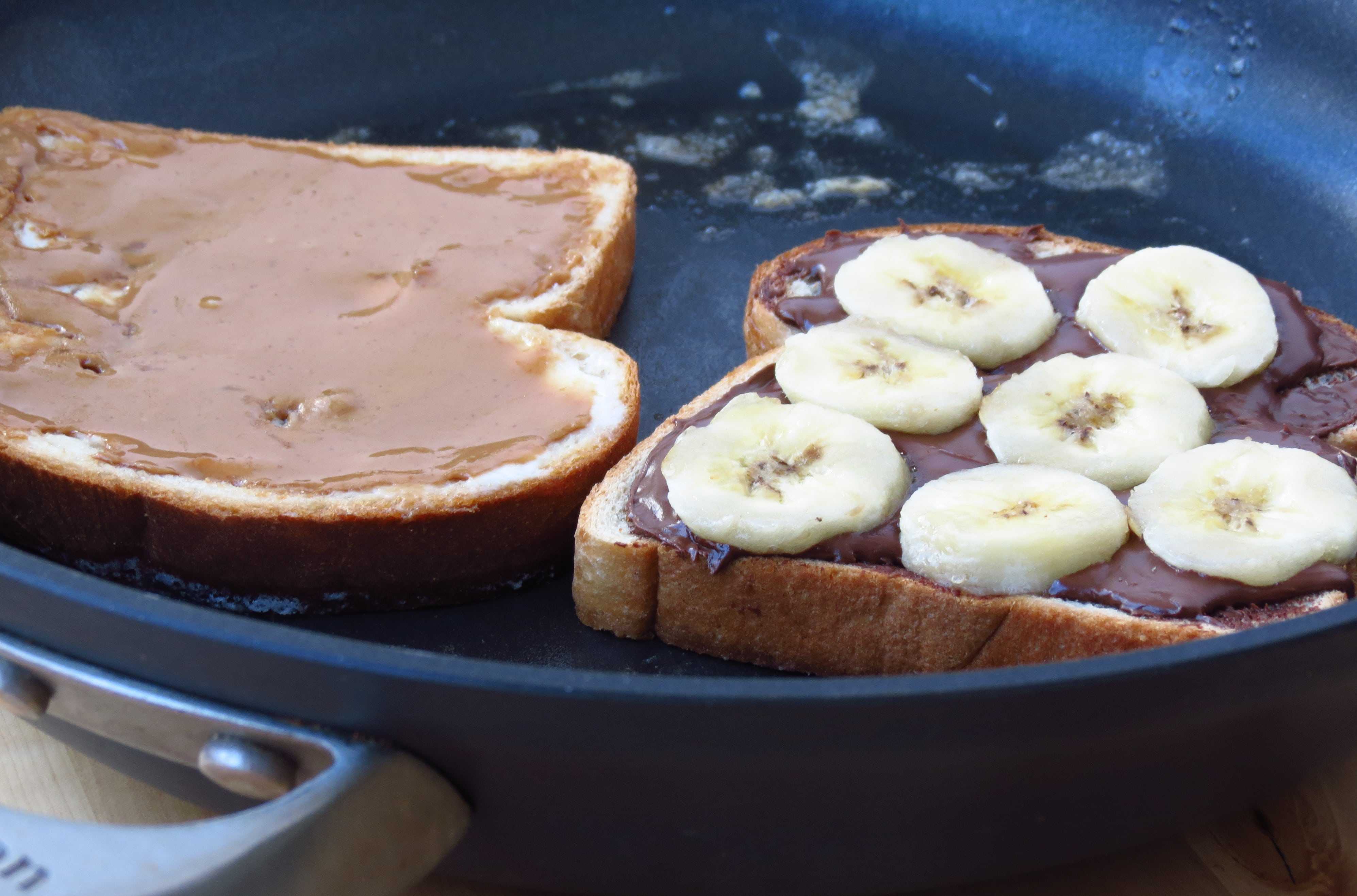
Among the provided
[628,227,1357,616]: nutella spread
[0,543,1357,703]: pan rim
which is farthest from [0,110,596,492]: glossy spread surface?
[0,543,1357,703]: pan rim

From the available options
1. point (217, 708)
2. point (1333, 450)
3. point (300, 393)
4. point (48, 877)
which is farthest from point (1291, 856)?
point (300, 393)


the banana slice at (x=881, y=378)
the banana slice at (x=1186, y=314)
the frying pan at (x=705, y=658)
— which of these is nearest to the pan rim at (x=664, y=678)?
the frying pan at (x=705, y=658)

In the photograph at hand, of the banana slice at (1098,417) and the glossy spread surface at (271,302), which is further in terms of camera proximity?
the glossy spread surface at (271,302)

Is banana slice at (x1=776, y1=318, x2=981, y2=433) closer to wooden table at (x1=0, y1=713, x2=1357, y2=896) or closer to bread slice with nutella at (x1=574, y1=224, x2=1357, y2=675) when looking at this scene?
bread slice with nutella at (x1=574, y1=224, x2=1357, y2=675)

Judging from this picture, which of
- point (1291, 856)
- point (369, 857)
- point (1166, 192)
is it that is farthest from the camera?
point (1166, 192)

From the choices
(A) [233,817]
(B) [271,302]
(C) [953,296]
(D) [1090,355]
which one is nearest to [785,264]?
(C) [953,296]

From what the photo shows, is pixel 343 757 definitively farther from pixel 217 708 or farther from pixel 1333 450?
pixel 1333 450

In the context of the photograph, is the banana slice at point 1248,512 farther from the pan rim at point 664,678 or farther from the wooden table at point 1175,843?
the pan rim at point 664,678
